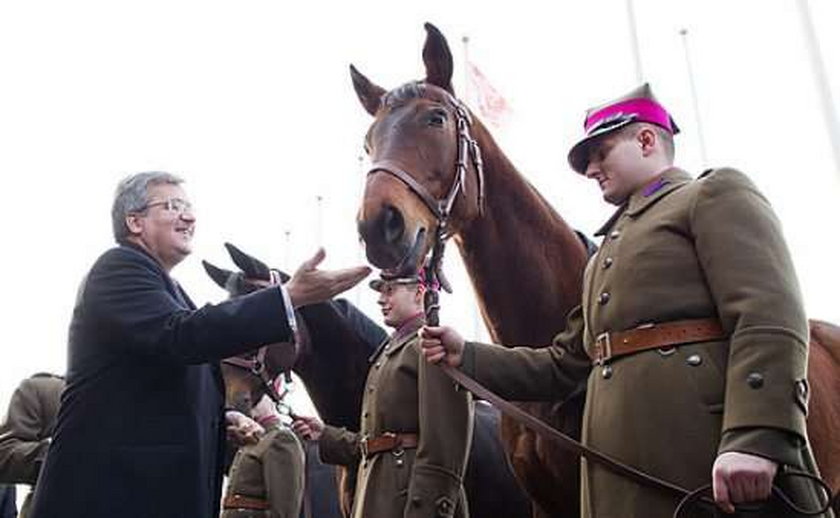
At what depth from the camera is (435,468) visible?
3.26 metres

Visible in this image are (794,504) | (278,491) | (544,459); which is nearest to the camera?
(794,504)

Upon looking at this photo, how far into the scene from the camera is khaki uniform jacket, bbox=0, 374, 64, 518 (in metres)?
5.27

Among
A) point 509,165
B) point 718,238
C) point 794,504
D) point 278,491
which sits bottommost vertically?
point 278,491

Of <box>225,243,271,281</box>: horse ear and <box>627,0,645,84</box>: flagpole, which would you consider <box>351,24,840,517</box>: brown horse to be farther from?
<box>627,0,645,84</box>: flagpole

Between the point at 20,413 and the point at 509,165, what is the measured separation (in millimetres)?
4093

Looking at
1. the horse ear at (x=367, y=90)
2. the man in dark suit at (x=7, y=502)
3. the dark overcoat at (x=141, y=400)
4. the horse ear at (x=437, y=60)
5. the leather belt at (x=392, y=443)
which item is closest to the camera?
the dark overcoat at (x=141, y=400)

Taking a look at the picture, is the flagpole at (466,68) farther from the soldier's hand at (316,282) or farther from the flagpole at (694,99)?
the soldier's hand at (316,282)

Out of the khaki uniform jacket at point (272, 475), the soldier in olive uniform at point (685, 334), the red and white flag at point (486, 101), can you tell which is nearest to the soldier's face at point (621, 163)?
the soldier in olive uniform at point (685, 334)

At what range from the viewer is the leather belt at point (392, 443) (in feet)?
12.1

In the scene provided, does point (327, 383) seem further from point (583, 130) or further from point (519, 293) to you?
point (583, 130)

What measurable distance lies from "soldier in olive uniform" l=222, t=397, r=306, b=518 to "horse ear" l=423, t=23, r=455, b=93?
3.08 meters

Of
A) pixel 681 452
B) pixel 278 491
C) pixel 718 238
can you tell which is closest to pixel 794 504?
pixel 681 452

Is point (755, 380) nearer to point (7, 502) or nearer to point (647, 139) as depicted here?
point (647, 139)

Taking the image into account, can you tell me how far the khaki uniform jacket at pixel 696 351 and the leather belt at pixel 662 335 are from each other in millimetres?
18
